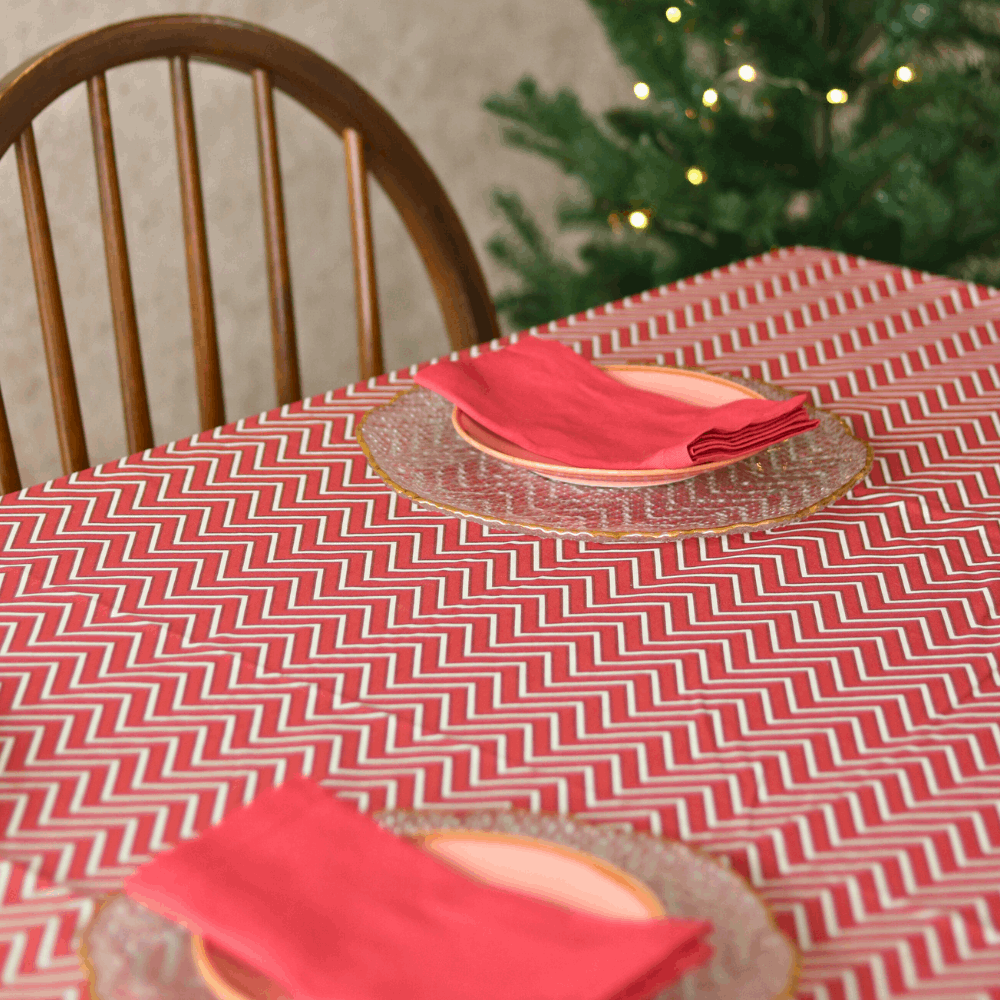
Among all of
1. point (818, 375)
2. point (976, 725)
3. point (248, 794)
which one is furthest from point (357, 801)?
point (818, 375)

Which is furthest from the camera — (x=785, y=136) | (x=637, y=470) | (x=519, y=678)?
(x=785, y=136)

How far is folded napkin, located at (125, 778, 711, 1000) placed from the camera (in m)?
0.42

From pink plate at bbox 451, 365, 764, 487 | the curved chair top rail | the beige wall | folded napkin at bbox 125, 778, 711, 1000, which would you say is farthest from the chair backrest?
the beige wall

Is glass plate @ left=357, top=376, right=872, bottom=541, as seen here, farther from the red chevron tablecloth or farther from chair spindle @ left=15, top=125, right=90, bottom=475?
chair spindle @ left=15, top=125, right=90, bottom=475

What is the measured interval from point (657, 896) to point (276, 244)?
2.89 feet

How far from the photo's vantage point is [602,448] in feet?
2.82

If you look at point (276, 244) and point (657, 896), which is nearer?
point (657, 896)

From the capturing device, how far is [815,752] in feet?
1.97

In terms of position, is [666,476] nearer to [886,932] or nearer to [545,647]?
[545,647]

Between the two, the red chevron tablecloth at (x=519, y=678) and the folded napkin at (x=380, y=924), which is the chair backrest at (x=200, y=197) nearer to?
the red chevron tablecloth at (x=519, y=678)

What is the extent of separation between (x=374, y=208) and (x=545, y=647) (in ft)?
5.88

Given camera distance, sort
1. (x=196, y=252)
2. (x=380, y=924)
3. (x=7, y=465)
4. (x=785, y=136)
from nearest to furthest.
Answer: (x=380, y=924) → (x=7, y=465) → (x=196, y=252) → (x=785, y=136)

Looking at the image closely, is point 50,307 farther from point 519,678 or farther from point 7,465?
point 519,678

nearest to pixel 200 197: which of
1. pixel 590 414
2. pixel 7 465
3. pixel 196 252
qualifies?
pixel 196 252
